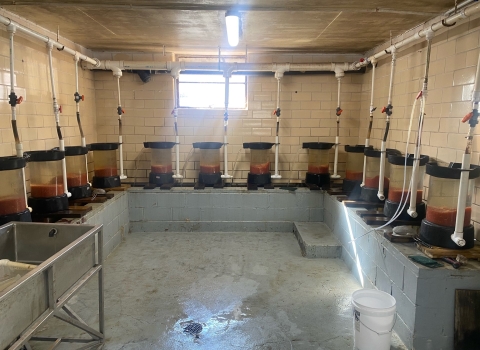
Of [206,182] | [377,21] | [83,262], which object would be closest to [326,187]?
[206,182]

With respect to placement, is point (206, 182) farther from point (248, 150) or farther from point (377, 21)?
point (377, 21)

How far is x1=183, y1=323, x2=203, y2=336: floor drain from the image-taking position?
8.60 feet

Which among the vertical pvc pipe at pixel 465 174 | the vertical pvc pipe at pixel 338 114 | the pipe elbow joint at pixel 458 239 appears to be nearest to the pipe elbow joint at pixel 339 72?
the vertical pvc pipe at pixel 338 114

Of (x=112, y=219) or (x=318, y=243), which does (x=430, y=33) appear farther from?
(x=112, y=219)

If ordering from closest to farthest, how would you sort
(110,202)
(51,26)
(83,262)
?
(83,262), (51,26), (110,202)

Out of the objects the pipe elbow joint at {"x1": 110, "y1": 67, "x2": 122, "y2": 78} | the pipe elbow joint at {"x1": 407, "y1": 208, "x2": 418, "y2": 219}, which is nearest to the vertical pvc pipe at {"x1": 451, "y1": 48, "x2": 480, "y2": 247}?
the pipe elbow joint at {"x1": 407, "y1": 208, "x2": 418, "y2": 219}

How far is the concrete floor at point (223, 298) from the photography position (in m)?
2.55

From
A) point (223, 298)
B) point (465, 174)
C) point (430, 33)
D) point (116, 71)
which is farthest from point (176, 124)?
point (465, 174)

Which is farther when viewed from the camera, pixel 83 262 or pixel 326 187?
pixel 326 187

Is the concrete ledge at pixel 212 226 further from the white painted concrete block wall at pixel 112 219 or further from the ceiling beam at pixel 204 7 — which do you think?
the ceiling beam at pixel 204 7

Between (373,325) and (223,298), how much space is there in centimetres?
135

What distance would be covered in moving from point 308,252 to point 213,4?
9.30 ft

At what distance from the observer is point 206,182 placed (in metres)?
5.15

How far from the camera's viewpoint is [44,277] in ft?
5.83
